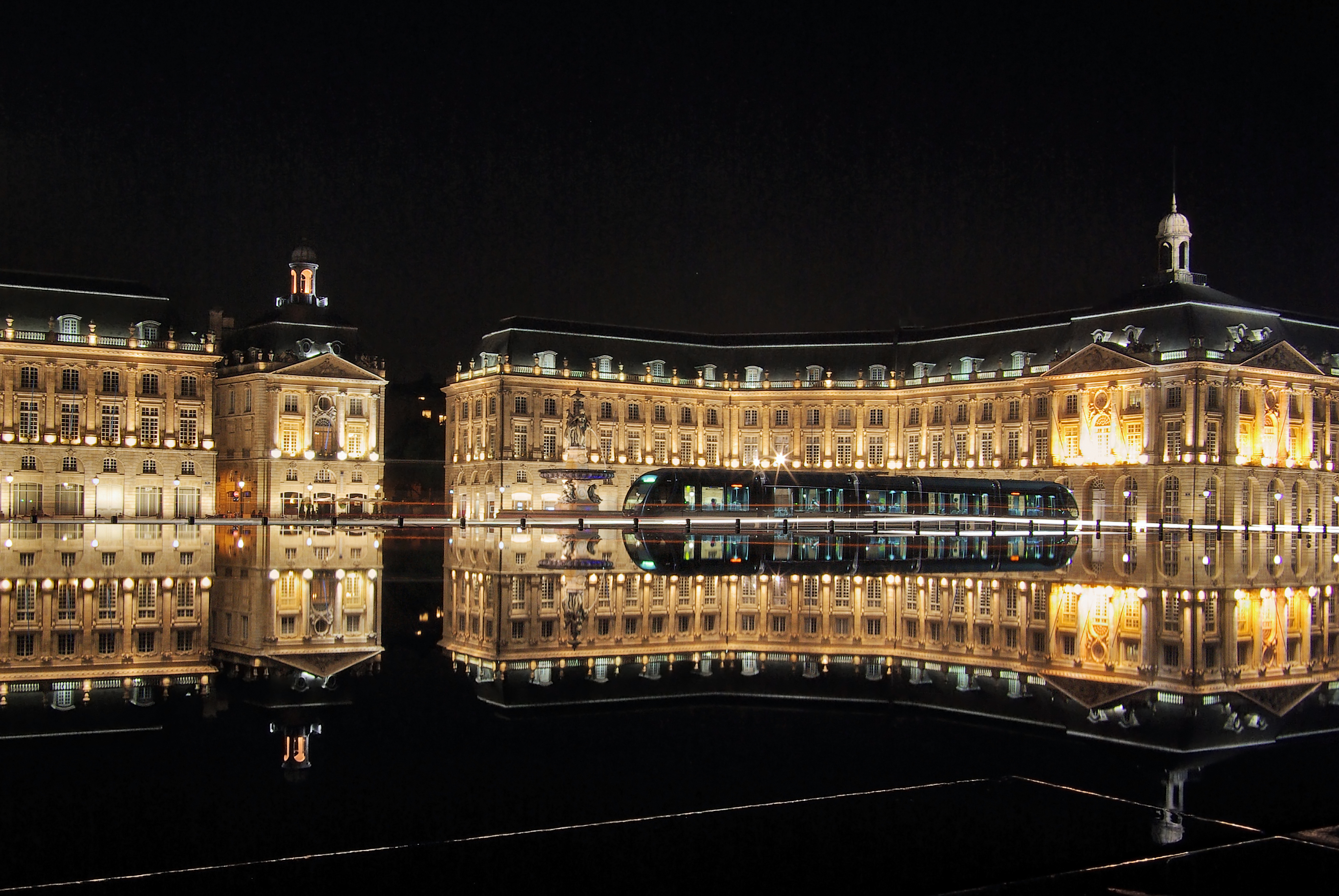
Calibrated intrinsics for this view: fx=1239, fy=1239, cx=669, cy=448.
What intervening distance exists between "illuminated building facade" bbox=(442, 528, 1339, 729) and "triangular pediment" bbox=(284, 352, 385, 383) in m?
62.2

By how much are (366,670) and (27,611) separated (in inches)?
341

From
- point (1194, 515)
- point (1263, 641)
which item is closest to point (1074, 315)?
point (1194, 515)

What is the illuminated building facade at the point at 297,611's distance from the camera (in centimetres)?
1377

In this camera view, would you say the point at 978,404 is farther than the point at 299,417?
Yes

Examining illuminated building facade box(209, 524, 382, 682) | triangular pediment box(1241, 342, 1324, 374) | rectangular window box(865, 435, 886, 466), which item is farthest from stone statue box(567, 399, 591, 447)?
illuminated building facade box(209, 524, 382, 682)

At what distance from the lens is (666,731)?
30.3ft

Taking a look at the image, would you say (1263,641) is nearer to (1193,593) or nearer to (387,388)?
(1193,593)

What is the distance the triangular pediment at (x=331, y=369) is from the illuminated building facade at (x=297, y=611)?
188ft

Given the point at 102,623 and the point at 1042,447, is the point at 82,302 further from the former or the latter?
the point at 102,623

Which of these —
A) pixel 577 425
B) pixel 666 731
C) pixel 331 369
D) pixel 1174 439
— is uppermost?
pixel 331 369

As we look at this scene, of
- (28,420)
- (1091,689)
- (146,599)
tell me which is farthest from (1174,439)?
(1091,689)

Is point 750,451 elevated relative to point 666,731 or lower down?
elevated

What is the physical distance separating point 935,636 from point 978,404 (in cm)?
8798

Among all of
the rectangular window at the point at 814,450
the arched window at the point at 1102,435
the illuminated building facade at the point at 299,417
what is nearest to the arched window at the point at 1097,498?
the arched window at the point at 1102,435
